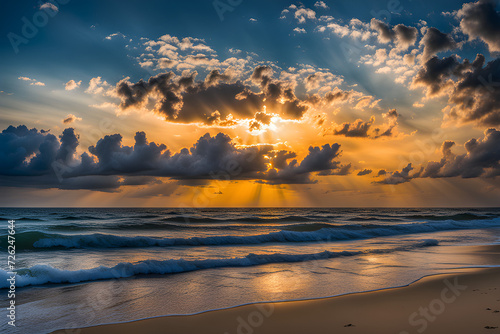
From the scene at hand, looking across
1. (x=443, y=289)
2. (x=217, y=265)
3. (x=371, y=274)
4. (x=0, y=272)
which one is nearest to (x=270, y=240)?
(x=217, y=265)

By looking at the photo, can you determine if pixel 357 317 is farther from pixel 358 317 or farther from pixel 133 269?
pixel 133 269

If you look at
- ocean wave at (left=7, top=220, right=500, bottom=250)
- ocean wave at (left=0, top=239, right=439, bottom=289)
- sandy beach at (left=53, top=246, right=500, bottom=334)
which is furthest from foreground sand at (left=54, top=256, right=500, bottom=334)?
ocean wave at (left=7, top=220, right=500, bottom=250)

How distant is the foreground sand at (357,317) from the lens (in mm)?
5496

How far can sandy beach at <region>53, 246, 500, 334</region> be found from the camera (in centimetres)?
551

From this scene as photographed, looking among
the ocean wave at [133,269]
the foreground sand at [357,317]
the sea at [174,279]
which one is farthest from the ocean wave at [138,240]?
the foreground sand at [357,317]

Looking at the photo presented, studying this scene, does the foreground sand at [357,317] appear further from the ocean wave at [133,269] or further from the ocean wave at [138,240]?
the ocean wave at [138,240]

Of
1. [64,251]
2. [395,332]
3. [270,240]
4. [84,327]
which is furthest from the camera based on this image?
[270,240]

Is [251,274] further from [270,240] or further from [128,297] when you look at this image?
[270,240]

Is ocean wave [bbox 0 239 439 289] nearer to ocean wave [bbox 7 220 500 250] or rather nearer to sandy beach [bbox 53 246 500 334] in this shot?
sandy beach [bbox 53 246 500 334]

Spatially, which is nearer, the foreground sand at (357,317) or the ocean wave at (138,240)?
the foreground sand at (357,317)

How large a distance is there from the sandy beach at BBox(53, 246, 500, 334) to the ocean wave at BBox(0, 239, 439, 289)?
447 centimetres

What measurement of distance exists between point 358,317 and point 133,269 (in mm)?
7494

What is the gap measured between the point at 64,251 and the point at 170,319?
1261 cm

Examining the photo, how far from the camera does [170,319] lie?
6.06m
